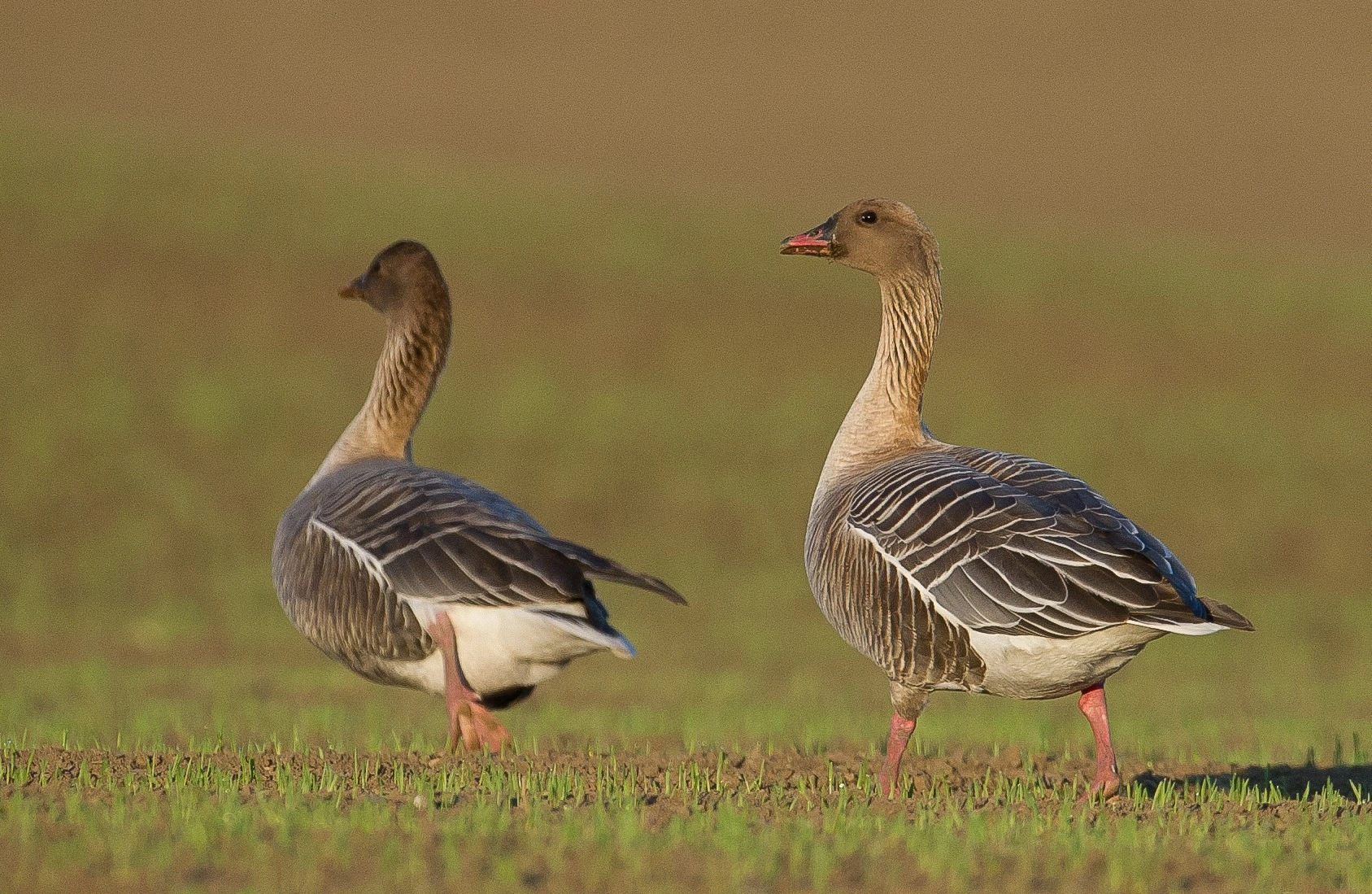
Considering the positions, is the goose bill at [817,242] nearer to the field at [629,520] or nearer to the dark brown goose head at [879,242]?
the dark brown goose head at [879,242]

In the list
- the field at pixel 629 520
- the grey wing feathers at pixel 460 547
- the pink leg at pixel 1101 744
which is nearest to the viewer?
the field at pixel 629 520

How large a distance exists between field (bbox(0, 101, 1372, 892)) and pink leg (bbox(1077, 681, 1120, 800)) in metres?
0.14

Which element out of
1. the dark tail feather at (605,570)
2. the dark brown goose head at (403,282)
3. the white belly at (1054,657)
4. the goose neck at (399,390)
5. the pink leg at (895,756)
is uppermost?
the dark brown goose head at (403,282)

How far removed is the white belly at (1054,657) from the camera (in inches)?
288

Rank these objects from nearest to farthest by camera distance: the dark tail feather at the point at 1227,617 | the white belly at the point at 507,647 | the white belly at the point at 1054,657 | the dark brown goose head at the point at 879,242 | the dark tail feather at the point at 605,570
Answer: the dark tail feather at the point at 1227,617, the white belly at the point at 1054,657, the dark tail feather at the point at 605,570, the white belly at the point at 507,647, the dark brown goose head at the point at 879,242

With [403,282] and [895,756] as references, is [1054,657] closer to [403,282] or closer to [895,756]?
[895,756]

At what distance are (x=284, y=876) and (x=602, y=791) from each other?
213 cm

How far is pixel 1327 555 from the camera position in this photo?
25.7m

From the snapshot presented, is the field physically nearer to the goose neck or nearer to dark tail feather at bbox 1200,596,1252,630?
dark tail feather at bbox 1200,596,1252,630

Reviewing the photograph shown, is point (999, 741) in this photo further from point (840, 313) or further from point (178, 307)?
point (840, 313)

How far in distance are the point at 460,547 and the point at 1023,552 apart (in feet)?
9.93

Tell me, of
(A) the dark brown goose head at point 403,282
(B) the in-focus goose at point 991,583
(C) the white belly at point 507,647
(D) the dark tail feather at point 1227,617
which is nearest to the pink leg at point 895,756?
(B) the in-focus goose at point 991,583

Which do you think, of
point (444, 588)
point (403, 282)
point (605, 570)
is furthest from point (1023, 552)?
point (403, 282)

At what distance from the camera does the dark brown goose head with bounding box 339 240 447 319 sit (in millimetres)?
11414
